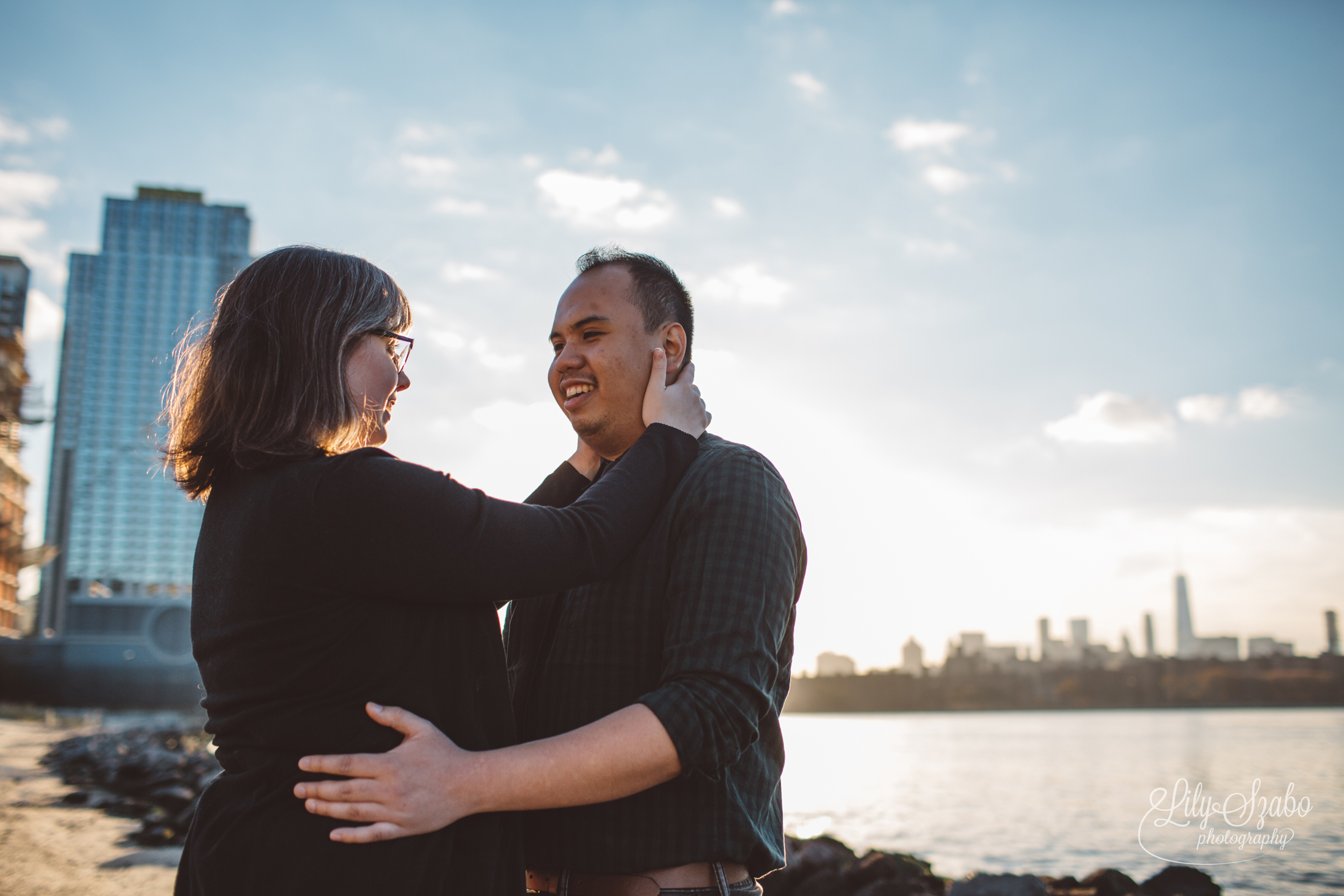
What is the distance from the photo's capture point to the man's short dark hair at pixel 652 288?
2926mm

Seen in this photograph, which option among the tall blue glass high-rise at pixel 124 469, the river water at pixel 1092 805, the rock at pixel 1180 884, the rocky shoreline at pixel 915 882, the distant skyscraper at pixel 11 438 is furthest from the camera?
the tall blue glass high-rise at pixel 124 469

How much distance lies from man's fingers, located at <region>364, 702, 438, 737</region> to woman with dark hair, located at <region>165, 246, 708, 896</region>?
0.03 m

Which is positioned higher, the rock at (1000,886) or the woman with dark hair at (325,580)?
the woman with dark hair at (325,580)

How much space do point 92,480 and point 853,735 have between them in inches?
2959

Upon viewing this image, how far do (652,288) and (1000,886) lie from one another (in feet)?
32.3

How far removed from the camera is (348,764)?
1614 millimetres

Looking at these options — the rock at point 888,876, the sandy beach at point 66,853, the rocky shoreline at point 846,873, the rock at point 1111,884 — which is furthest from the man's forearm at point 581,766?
the rock at point 1111,884

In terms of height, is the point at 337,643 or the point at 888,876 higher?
the point at 337,643

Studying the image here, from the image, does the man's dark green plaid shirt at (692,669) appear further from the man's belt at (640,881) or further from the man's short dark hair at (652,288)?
the man's short dark hair at (652,288)

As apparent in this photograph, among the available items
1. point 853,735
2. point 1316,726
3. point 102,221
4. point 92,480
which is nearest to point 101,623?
point 92,480

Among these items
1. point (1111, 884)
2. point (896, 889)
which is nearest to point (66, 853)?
point (896, 889)

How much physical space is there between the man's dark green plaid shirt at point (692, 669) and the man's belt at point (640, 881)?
0.04m

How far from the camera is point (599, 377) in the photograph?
112 inches

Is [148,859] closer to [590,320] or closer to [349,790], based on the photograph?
[590,320]
